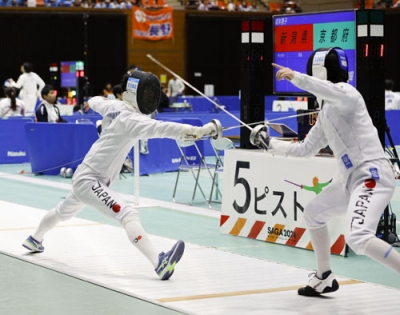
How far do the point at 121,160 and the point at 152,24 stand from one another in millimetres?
25071

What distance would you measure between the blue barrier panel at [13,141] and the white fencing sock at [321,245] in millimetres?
11004

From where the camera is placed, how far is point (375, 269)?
23.1 feet

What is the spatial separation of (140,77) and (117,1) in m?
26.1

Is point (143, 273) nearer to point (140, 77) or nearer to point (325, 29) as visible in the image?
point (140, 77)

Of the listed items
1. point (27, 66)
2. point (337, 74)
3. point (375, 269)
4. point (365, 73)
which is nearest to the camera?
point (337, 74)

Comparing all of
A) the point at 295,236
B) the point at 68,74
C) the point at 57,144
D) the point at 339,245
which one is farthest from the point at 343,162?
the point at 68,74

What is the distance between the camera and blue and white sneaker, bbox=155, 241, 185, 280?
6.41 meters

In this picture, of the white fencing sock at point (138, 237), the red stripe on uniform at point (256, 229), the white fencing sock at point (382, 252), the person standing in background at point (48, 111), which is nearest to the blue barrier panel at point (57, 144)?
the person standing in background at point (48, 111)

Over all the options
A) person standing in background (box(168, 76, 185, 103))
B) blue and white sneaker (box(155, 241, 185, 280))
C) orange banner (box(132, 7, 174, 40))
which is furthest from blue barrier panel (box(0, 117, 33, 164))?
orange banner (box(132, 7, 174, 40))

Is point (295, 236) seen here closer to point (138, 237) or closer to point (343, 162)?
point (138, 237)

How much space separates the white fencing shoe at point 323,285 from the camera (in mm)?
5855

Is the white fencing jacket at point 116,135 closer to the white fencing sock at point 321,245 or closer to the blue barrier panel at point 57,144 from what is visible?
the white fencing sock at point 321,245

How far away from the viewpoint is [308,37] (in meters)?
8.77

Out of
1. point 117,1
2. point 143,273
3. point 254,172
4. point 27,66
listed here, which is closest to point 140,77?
point 143,273
